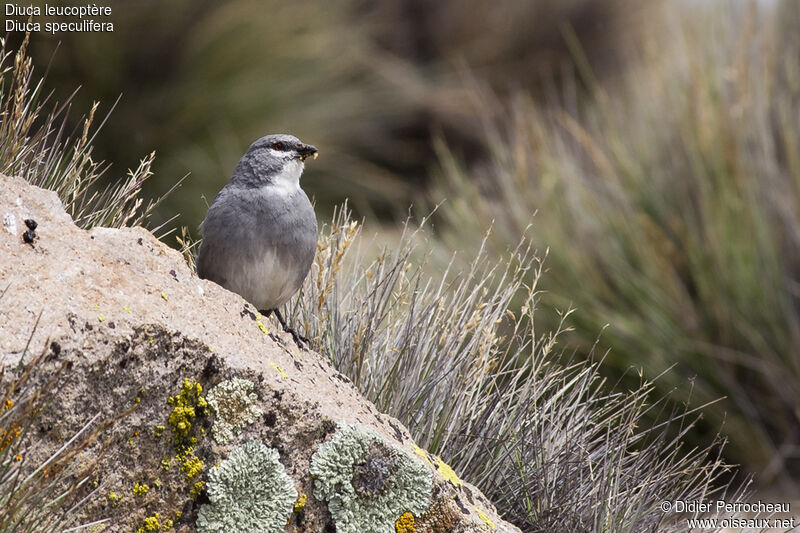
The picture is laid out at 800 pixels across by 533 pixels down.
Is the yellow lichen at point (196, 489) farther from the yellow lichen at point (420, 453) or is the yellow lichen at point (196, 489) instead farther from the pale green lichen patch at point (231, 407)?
the yellow lichen at point (420, 453)

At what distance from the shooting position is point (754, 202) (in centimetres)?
593

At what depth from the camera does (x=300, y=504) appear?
2746 millimetres

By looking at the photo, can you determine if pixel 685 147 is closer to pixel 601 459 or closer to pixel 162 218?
pixel 601 459

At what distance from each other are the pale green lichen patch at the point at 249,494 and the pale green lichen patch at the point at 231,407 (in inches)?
2.4

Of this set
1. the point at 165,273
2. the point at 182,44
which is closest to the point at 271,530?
the point at 165,273

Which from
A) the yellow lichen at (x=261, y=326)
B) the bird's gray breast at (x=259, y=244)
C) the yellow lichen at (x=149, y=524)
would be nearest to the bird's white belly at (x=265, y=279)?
the bird's gray breast at (x=259, y=244)

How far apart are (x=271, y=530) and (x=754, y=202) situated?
4300 millimetres

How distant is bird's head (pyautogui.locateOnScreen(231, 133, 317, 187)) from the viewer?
358 centimetres

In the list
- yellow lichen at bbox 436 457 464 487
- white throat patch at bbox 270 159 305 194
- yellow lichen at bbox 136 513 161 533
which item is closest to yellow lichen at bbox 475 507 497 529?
yellow lichen at bbox 436 457 464 487

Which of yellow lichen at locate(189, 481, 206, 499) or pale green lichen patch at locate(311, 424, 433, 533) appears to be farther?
pale green lichen patch at locate(311, 424, 433, 533)

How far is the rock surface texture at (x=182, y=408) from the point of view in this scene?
2508 mm

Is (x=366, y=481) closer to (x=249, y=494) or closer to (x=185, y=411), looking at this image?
(x=249, y=494)

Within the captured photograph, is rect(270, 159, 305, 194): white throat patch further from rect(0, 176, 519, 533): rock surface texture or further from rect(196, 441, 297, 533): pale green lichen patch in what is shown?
rect(196, 441, 297, 533): pale green lichen patch

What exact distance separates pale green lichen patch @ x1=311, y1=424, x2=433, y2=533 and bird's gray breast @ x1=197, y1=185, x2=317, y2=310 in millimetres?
774
